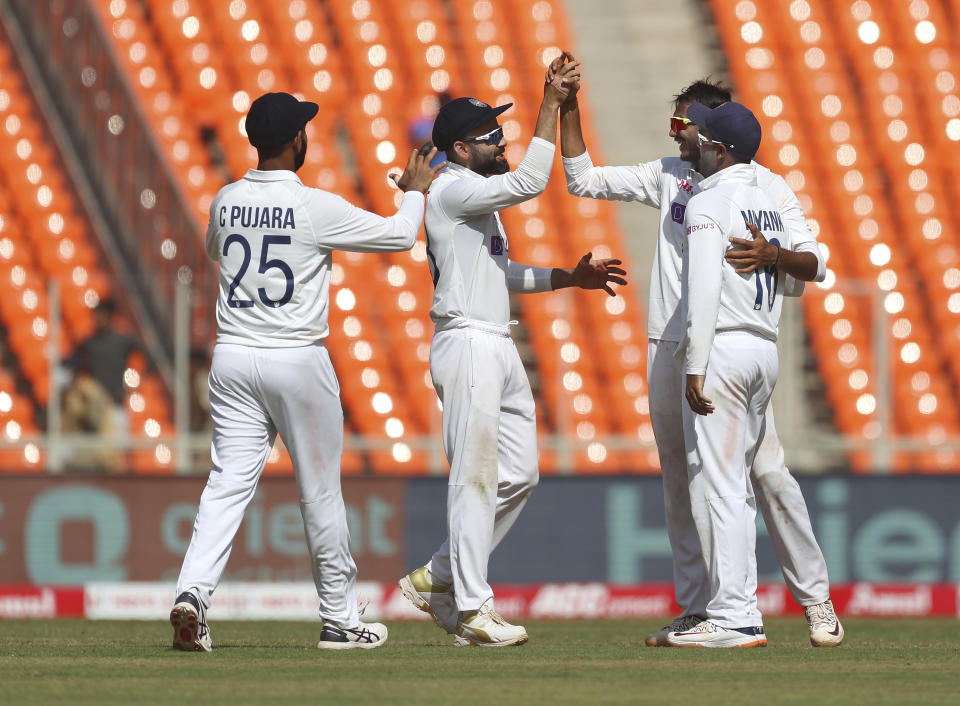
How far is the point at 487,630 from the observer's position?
711 centimetres

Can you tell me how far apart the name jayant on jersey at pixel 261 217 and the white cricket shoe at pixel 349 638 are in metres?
1.67

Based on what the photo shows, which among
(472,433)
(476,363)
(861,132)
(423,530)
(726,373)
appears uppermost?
(861,132)

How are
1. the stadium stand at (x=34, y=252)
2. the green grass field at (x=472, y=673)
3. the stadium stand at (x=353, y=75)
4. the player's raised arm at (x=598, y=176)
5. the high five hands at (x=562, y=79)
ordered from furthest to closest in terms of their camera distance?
the stadium stand at (x=353, y=75) < the stadium stand at (x=34, y=252) < the player's raised arm at (x=598, y=176) < the high five hands at (x=562, y=79) < the green grass field at (x=472, y=673)

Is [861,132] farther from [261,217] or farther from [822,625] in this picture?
[261,217]

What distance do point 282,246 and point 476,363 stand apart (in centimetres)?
96

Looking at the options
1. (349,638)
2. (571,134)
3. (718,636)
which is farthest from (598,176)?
(349,638)

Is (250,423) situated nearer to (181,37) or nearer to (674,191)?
(674,191)

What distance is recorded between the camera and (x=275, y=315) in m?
6.95

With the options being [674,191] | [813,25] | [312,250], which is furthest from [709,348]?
[813,25]

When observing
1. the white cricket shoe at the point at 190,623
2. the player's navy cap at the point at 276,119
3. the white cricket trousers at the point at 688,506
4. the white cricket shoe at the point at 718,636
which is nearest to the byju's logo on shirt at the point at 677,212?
the white cricket trousers at the point at 688,506

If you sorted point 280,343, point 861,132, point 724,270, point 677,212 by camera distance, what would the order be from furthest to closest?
1. point 861,132
2. point 677,212
3. point 724,270
4. point 280,343

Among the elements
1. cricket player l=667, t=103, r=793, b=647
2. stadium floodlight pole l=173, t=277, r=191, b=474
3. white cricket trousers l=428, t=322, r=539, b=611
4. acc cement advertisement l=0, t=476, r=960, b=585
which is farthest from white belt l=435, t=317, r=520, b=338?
stadium floodlight pole l=173, t=277, r=191, b=474

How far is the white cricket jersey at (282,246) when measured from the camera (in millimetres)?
6961

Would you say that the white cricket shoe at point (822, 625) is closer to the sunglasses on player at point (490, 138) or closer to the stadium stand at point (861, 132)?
Answer: the sunglasses on player at point (490, 138)
